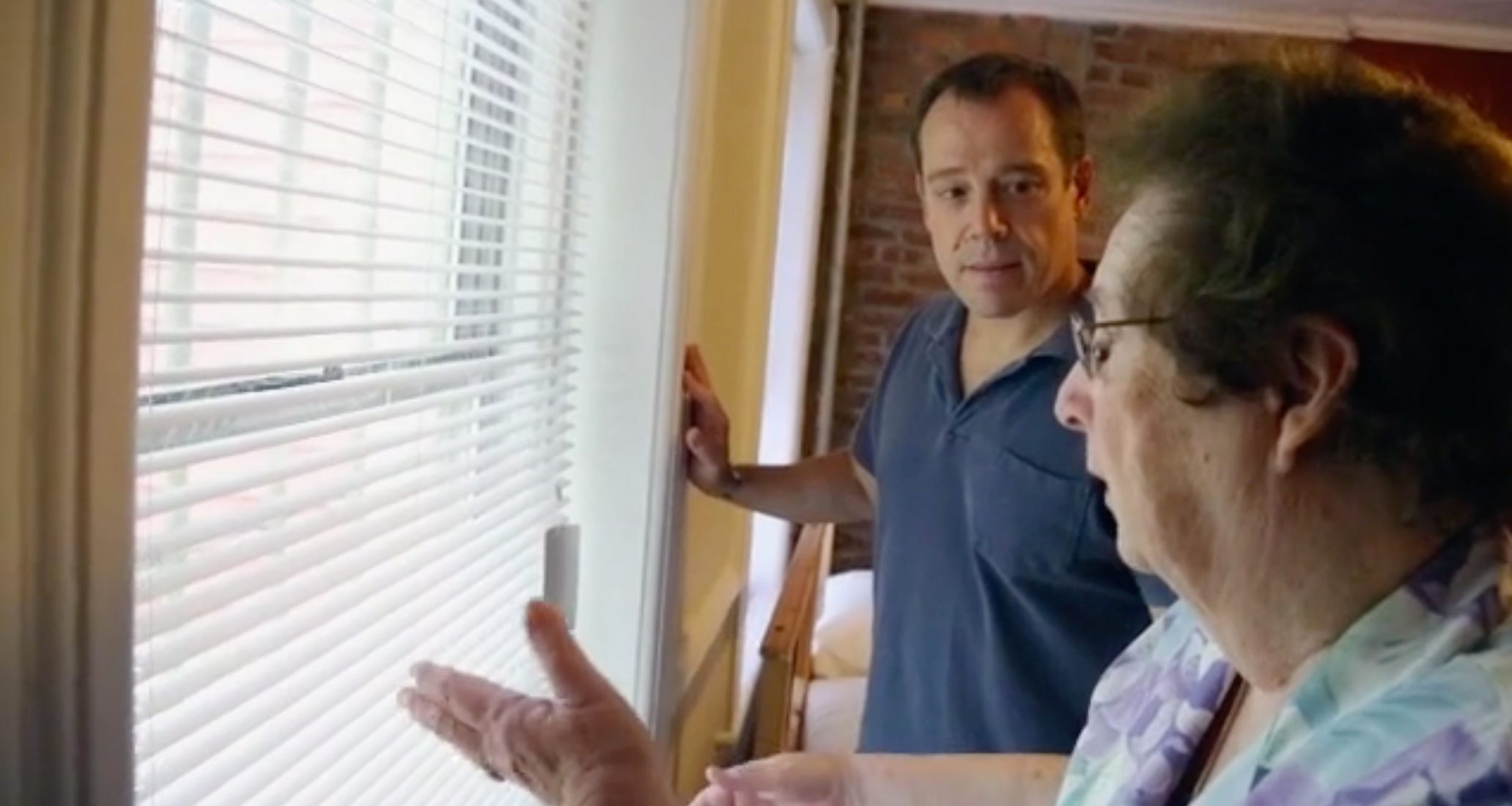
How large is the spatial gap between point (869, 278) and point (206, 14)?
13.2ft

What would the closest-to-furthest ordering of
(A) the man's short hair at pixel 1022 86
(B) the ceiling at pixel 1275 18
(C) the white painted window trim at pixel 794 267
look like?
(A) the man's short hair at pixel 1022 86
(C) the white painted window trim at pixel 794 267
(B) the ceiling at pixel 1275 18

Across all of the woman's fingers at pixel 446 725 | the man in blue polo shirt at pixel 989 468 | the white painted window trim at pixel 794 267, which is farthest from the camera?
the white painted window trim at pixel 794 267

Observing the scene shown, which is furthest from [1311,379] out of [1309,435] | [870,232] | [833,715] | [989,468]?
[870,232]

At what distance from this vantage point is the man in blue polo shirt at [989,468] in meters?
1.63

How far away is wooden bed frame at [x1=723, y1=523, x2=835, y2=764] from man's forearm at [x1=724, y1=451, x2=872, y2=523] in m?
0.43

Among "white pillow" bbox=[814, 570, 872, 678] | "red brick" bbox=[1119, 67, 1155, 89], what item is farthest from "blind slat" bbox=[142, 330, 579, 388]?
"red brick" bbox=[1119, 67, 1155, 89]

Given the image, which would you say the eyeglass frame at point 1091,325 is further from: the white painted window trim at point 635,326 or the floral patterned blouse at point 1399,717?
the white painted window trim at point 635,326

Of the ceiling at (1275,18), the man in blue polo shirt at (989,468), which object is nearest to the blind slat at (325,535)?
the man in blue polo shirt at (989,468)

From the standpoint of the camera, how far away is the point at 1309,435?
2.77 ft

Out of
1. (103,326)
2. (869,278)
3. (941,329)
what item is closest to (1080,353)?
(103,326)

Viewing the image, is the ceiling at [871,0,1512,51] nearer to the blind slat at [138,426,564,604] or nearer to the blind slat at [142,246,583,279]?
the blind slat at [142,246,583,279]

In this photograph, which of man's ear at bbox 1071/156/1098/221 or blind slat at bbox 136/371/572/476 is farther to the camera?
man's ear at bbox 1071/156/1098/221

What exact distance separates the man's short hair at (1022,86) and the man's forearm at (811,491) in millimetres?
473

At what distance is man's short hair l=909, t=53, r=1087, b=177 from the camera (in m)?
1.76
